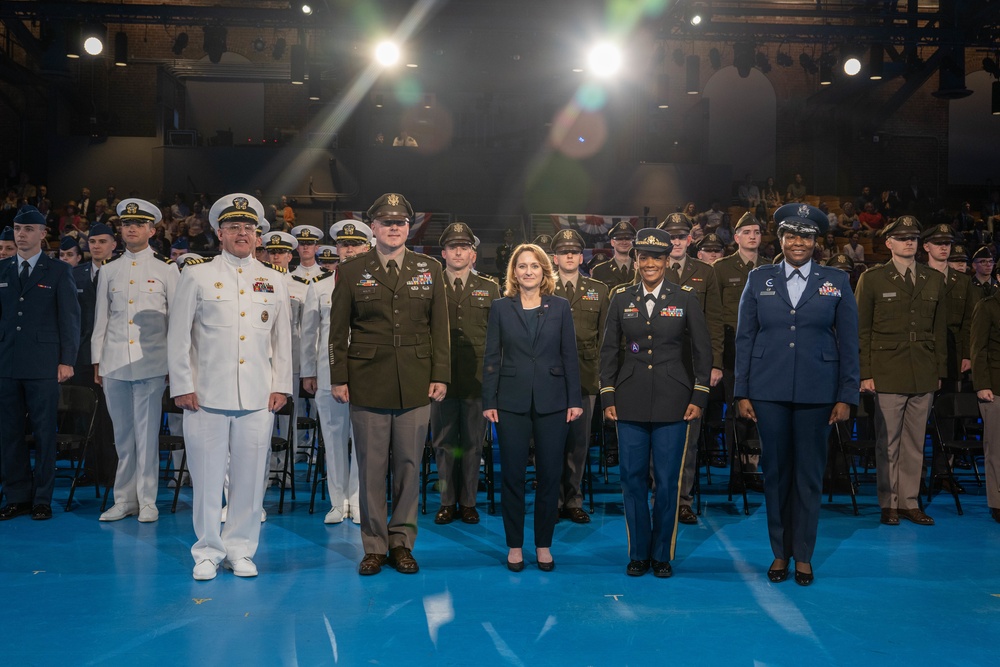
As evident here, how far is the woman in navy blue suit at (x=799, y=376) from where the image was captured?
16.3ft

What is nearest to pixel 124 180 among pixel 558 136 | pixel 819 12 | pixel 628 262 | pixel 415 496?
pixel 558 136

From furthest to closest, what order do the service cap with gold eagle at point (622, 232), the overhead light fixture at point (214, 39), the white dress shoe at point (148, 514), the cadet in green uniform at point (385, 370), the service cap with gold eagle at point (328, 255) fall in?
the overhead light fixture at point (214, 39) → the service cap with gold eagle at point (328, 255) → the service cap with gold eagle at point (622, 232) → the white dress shoe at point (148, 514) → the cadet in green uniform at point (385, 370)

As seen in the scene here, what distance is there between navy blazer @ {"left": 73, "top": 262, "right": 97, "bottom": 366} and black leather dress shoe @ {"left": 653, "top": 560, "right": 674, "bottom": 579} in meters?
4.93

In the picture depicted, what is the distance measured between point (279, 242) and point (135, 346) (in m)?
2.32

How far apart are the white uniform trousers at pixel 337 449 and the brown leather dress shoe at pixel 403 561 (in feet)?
4.42

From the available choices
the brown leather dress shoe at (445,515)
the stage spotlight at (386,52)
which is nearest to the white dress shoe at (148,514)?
the brown leather dress shoe at (445,515)

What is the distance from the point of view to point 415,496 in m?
5.32

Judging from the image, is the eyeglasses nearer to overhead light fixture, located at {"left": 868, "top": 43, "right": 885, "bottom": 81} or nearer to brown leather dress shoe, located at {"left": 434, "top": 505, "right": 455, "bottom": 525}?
brown leather dress shoe, located at {"left": 434, "top": 505, "right": 455, "bottom": 525}

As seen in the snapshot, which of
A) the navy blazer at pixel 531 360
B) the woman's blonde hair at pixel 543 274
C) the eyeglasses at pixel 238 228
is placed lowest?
the navy blazer at pixel 531 360

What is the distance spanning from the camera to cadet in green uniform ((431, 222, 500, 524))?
22.0ft

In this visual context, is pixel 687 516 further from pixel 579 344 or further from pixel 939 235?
pixel 939 235

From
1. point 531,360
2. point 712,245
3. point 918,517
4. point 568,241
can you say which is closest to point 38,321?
point 531,360

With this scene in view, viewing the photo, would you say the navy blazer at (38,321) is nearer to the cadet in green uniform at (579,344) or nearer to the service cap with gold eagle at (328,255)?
the service cap with gold eagle at (328,255)

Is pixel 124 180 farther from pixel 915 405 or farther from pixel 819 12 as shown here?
pixel 915 405
